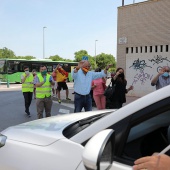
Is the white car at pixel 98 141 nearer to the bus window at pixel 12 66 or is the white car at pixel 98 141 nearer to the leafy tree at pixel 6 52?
the bus window at pixel 12 66

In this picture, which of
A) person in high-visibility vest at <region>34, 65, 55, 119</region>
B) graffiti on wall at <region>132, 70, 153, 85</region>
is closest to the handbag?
person in high-visibility vest at <region>34, 65, 55, 119</region>

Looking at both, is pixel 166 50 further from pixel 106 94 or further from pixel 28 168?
pixel 28 168

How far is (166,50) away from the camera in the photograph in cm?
1398

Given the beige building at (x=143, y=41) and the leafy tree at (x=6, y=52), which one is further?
the leafy tree at (x=6, y=52)

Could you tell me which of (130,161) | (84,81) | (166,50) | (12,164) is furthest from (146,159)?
(166,50)

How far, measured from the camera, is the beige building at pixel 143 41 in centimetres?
1398

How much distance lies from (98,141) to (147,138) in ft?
2.26

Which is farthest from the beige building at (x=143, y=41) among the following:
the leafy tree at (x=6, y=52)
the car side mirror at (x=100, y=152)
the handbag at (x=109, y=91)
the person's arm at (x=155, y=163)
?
the leafy tree at (x=6, y=52)

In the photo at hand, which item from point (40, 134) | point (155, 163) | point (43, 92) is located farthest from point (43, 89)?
point (155, 163)

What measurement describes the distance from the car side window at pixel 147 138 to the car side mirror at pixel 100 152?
25 centimetres

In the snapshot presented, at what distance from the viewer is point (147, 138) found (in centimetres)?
201

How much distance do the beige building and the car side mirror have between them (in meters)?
13.1

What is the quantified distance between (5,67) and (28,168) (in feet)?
92.1

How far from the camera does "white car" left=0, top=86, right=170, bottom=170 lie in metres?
1.49
